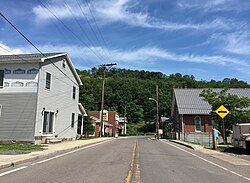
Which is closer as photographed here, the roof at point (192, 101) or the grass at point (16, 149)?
the grass at point (16, 149)

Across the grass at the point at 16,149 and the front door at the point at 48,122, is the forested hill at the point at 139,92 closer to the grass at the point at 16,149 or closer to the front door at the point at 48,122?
the front door at the point at 48,122

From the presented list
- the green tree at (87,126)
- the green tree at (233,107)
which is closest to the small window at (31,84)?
the green tree at (233,107)

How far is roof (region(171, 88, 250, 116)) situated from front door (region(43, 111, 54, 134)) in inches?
930

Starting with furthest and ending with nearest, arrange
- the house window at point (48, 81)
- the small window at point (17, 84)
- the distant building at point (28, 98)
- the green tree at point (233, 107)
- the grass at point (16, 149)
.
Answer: the green tree at point (233, 107) → the house window at point (48, 81) → the small window at point (17, 84) → the distant building at point (28, 98) → the grass at point (16, 149)

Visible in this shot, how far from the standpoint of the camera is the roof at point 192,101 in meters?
42.5

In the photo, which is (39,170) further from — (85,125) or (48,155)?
(85,125)

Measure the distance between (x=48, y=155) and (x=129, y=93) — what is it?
70.6 meters

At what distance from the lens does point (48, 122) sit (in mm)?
23344

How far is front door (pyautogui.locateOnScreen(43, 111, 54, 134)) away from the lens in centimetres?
2256

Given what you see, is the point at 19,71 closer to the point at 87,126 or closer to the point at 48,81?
the point at 48,81

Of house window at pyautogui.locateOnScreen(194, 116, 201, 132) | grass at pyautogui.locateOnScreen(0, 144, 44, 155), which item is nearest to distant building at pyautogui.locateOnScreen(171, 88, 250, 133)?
house window at pyautogui.locateOnScreen(194, 116, 201, 132)

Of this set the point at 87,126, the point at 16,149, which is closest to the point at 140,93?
the point at 87,126

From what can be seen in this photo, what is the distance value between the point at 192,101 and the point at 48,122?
28.0 metres

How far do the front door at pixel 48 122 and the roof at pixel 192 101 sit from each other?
23631 millimetres
